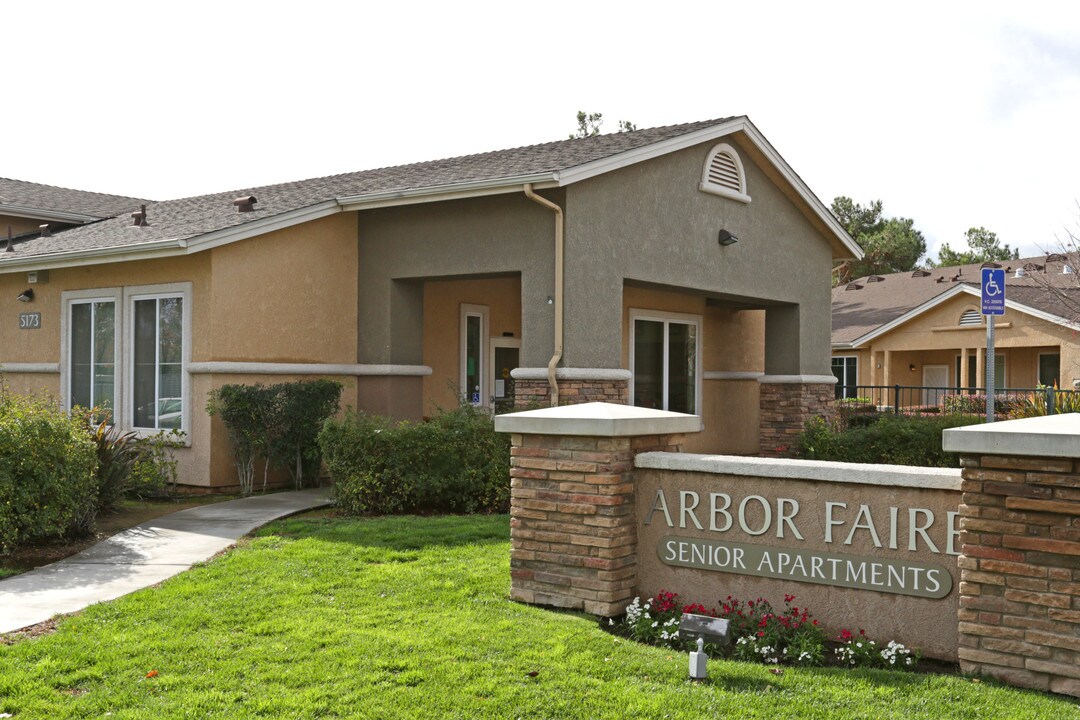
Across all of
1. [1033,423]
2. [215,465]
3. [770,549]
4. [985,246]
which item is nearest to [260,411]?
A: [215,465]

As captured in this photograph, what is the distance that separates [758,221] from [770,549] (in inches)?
413

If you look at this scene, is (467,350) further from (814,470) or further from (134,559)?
(814,470)

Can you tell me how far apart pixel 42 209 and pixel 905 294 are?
2651cm

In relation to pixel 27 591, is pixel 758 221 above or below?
above

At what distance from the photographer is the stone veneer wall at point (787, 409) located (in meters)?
17.0

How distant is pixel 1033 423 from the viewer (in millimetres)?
5309

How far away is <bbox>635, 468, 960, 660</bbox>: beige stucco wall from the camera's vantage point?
18.2ft

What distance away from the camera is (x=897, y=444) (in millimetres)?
13242

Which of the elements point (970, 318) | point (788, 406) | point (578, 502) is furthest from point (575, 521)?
point (970, 318)

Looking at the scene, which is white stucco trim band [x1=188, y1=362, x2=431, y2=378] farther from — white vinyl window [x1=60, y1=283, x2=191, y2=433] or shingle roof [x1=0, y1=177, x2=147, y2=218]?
shingle roof [x1=0, y1=177, x2=147, y2=218]

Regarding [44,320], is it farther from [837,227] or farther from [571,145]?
[837,227]

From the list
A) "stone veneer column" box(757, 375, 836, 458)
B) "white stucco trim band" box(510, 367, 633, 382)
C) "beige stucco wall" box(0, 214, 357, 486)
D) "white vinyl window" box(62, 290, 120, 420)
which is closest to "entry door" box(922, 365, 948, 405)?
"stone veneer column" box(757, 375, 836, 458)

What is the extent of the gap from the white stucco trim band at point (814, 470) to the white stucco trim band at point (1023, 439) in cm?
36

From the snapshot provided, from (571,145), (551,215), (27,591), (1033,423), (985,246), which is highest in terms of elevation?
(985,246)
